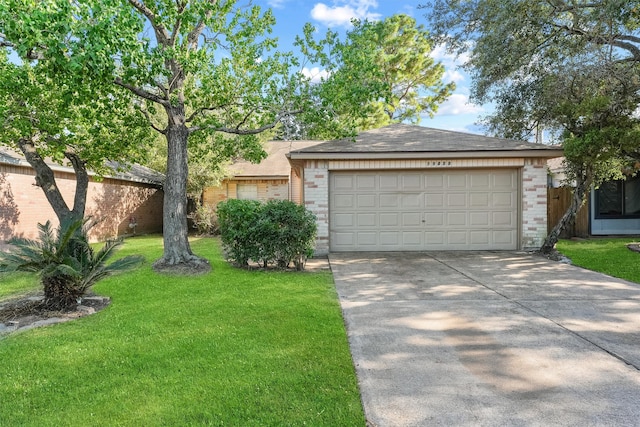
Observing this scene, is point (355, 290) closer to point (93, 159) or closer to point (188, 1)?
point (188, 1)

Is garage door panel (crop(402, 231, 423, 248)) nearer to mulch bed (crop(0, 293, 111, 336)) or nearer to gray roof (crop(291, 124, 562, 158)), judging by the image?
gray roof (crop(291, 124, 562, 158))

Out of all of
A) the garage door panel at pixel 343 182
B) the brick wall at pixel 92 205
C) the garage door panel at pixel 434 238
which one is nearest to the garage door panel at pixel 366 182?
the garage door panel at pixel 343 182

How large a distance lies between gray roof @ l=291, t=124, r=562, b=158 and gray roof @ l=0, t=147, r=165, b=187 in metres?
5.70

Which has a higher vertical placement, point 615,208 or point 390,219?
point 615,208

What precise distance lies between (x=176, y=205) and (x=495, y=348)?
6.86 meters

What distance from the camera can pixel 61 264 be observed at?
5.41 m

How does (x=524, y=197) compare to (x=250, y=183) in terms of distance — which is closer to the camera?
(x=524, y=197)

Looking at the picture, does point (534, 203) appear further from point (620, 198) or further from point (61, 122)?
point (61, 122)

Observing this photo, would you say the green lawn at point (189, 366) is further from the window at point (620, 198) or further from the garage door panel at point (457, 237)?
the window at point (620, 198)

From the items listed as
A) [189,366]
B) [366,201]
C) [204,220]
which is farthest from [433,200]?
[204,220]

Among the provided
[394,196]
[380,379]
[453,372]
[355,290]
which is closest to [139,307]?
[355,290]

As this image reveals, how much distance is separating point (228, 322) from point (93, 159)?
22.6 ft

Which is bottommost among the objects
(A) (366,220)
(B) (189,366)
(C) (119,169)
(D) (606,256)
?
(B) (189,366)

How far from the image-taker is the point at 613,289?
6.55 metres
